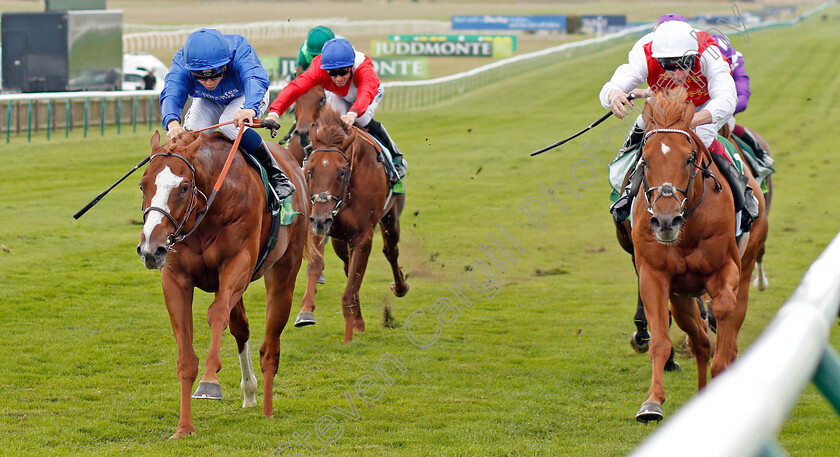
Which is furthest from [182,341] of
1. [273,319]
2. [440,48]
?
→ [440,48]

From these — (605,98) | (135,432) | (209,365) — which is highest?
(605,98)

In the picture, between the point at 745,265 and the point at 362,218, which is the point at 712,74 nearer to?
the point at 745,265

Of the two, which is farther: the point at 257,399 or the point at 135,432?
the point at 257,399

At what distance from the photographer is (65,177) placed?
1541 cm

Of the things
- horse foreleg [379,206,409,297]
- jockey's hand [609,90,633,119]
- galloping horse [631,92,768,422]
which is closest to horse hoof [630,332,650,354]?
galloping horse [631,92,768,422]

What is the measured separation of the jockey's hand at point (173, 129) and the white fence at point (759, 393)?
4.04 metres

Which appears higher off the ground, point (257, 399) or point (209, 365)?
point (209, 365)

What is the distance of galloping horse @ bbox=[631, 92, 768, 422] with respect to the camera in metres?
5.21

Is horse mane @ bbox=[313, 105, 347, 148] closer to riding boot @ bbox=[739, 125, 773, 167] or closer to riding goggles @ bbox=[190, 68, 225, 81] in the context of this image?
riding goggles @ bbox=[190, 68, 225, 81]

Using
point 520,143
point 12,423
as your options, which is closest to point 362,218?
point 12,423

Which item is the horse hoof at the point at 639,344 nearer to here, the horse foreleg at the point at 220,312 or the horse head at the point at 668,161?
the horse head at the point at 668,161

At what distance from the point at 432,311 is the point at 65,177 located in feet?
28.1

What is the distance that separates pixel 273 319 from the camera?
6113 millimetres

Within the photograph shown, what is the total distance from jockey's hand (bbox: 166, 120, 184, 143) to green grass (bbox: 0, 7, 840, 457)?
5.09 feet
